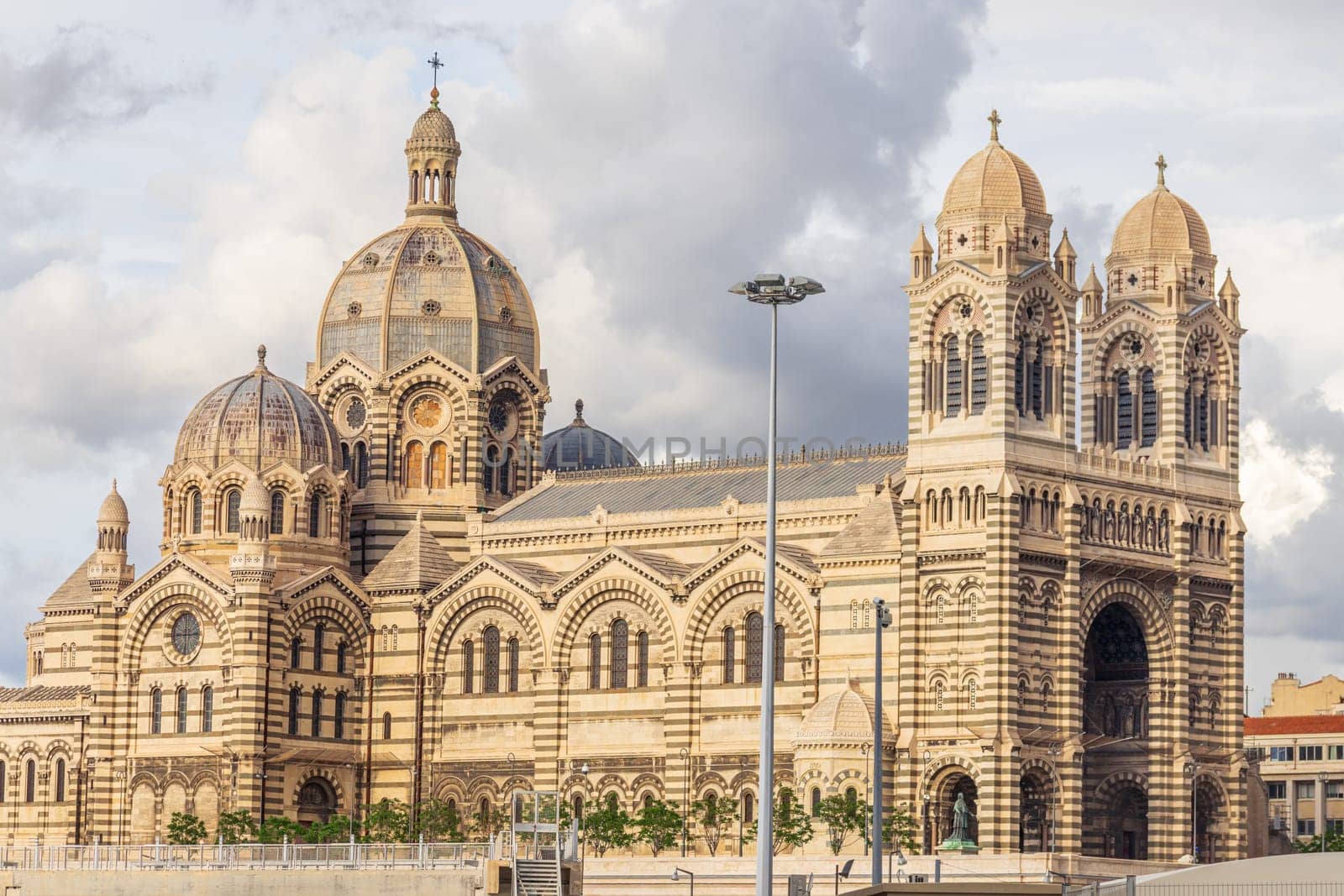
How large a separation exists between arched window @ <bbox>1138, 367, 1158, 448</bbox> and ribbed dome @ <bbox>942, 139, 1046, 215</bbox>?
349 inches

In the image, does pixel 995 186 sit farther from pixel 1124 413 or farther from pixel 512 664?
pixel 512 664

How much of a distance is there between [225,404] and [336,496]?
5578mm

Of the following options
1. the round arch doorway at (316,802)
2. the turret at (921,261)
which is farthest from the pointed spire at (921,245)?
the round arch doorway at (316,802)

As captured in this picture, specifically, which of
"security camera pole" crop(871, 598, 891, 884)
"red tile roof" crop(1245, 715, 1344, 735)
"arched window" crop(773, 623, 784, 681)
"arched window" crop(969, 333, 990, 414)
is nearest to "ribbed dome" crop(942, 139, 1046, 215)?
"arched window" crop(969, 333, 990, 414)

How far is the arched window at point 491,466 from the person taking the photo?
412 ft

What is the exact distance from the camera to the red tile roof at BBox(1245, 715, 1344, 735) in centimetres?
15288

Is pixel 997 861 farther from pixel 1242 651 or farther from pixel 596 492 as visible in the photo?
pixel 596 492

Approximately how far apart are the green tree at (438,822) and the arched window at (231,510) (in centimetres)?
1357

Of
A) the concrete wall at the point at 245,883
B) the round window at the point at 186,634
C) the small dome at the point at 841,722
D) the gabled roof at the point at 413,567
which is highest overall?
the gabled roof at the point at 413,567

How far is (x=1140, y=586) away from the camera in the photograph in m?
108

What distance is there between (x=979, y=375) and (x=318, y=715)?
99.1ft

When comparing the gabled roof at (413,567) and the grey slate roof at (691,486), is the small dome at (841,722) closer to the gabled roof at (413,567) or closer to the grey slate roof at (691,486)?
the grey slate roof at (691,486)

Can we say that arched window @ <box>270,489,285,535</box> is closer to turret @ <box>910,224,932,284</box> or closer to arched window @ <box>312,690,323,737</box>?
arched window @ <box>312,690,323,737</box>

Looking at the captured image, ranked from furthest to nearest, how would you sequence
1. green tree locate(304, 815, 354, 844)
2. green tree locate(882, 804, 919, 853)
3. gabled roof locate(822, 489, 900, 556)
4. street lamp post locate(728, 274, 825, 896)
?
green tree locate(304, 815, 354, 844) < gabled roof locate(822, 489, 900, 556) < green tree locate(882, 804, 919, 853) < street lamp post locate(728, 274, 825, 896)
